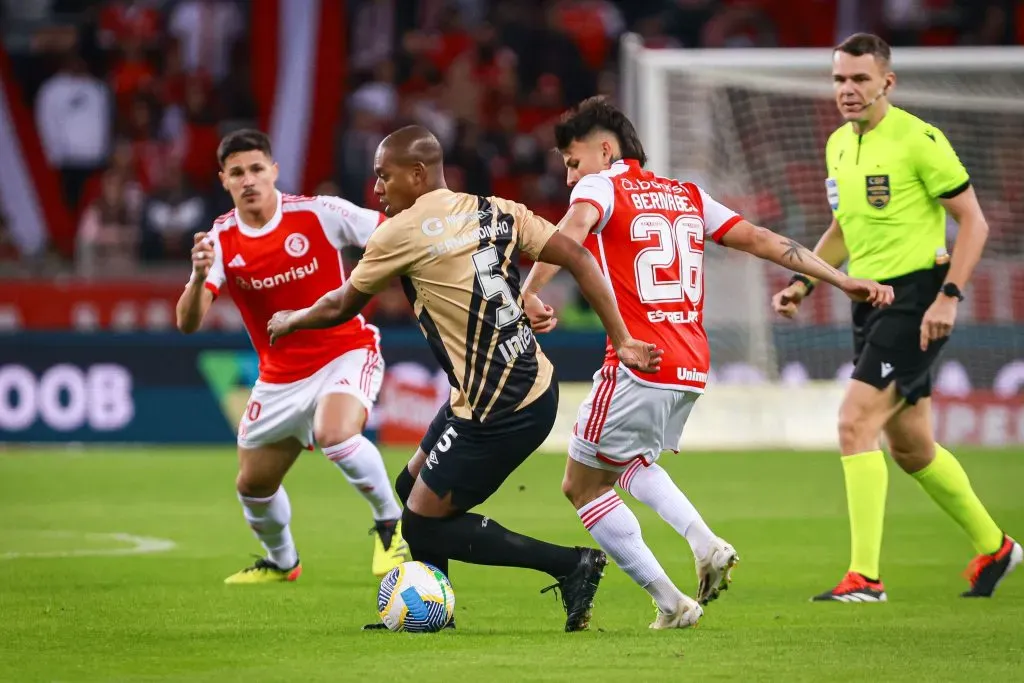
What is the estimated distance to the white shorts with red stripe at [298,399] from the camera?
345 inches

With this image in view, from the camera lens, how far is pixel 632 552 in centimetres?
664

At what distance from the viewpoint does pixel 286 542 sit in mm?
8789

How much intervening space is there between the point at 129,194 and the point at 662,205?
43.7ft

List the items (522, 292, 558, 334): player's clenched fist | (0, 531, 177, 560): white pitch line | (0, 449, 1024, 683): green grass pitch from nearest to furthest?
1. (0, 449, 1024, 683): green grass pitch
2. (522, 292, 558, 334): player's clenched fist
3. (0, 531, 177, 560): white pitch line

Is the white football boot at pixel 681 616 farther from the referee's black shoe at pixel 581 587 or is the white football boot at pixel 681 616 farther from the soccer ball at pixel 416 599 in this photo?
the soccer ball at pixel 416 599

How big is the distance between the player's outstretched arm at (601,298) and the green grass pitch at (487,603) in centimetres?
107

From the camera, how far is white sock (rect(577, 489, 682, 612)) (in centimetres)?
664

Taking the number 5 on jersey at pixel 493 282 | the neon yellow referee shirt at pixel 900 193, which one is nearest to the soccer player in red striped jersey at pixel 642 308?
the number 5 on jersey at pixel 493 282

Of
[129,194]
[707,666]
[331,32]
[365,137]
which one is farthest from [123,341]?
[707,666]

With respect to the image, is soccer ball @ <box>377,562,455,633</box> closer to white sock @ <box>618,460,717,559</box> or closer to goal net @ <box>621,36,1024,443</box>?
white sock @ <box>618,460,717,559</box>

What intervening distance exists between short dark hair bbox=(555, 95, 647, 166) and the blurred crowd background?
1193cm

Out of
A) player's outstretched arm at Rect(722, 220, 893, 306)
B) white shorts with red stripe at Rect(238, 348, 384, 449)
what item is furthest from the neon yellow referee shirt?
white shorts with red stripe at Rect(238, 348, 384, 449)

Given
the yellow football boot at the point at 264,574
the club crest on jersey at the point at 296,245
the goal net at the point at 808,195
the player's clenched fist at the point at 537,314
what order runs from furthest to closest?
the goal net at the point at 808,195
the club crest on jersey at the point at 296,245
the yellow football boot at the point at 264,574
the player's clenched fist at the point at 537,314

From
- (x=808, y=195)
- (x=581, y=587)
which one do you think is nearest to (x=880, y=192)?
(x=581, y=587)
